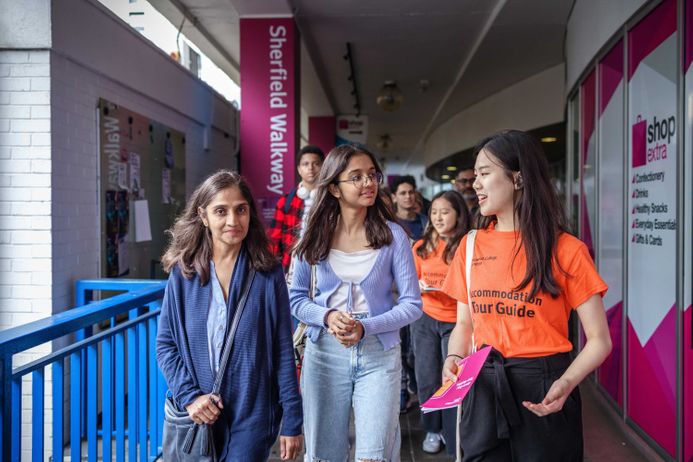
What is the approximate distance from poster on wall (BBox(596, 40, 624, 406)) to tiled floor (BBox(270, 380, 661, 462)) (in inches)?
6.9

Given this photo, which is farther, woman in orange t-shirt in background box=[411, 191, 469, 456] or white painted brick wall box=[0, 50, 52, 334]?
white painted brick wall box=[0, 50, 52, 334]

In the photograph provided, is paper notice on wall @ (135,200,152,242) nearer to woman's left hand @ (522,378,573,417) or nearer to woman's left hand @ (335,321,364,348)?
woman's left hand @ (335,321,364,348)

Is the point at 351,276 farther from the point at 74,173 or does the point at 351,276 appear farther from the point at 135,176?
the point at 135,176

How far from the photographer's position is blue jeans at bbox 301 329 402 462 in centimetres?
218

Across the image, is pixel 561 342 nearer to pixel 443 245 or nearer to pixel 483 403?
pixel 483 403

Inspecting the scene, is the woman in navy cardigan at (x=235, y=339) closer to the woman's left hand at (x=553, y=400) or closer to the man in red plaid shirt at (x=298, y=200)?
the woman's left hand at (x=553, y=400)

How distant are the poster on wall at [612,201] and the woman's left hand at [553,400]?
273 cm

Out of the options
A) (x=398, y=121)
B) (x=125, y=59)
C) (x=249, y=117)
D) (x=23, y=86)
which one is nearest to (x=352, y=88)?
(x=398, y=121)

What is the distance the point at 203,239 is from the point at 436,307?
179 centimetres

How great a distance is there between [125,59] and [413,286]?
3652 mm

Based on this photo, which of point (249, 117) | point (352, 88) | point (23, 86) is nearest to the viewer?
point (23, 86)

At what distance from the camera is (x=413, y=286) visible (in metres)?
2.30

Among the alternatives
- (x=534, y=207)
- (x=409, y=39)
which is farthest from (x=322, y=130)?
(x=534, y=207)

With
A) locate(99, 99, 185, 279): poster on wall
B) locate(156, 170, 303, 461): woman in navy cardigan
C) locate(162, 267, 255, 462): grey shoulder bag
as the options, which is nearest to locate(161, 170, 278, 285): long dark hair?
locate(156, 170, 303, 461): woman in navy cardigan
